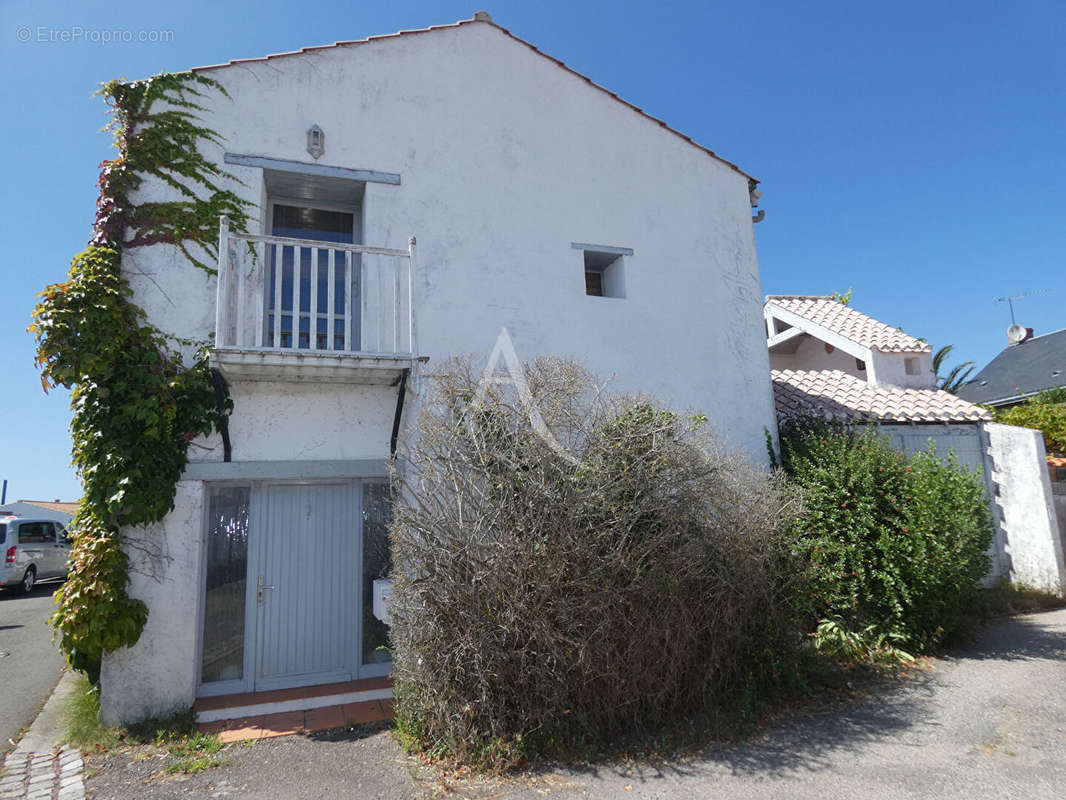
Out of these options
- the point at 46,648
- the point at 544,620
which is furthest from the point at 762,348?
the point at 46,648

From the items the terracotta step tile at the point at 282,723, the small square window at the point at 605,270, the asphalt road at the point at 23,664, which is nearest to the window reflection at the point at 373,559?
the terracotta step tile at the point at 282,723

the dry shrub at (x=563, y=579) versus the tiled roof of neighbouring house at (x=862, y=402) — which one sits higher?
the tiled roof of neighbouring house at (x=862, y=402)

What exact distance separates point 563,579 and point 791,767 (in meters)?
2.12

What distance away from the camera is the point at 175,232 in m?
6.09

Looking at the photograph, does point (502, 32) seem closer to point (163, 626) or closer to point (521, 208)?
point (521, 208)

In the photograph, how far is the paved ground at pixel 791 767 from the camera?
3906 mm

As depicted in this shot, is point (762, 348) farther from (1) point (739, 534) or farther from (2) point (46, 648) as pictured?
(2) point (46, 648)

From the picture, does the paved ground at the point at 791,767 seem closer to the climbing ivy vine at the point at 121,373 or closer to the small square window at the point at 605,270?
the climbing ivy vine at the point at 121,373

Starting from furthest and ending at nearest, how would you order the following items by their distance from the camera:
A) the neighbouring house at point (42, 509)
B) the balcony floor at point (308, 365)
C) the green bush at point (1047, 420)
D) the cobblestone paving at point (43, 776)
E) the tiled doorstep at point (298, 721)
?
1. the neighbouring house at point (42, 509)
2. the green bush at point (1047, 420)
3. the balcony floor at point (308, 365)
4. the tiled doorstep at point (298, 721)
5. the cobblestone paving at point (43, 776)

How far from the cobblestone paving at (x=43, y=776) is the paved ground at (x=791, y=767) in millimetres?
144

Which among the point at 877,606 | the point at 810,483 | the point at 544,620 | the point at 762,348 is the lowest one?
the point at 877,606

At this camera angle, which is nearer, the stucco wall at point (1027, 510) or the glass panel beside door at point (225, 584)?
the glass panel beside door at point (225, 584)

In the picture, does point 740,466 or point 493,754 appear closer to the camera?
point 493,754

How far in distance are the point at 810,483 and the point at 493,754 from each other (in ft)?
15.6
